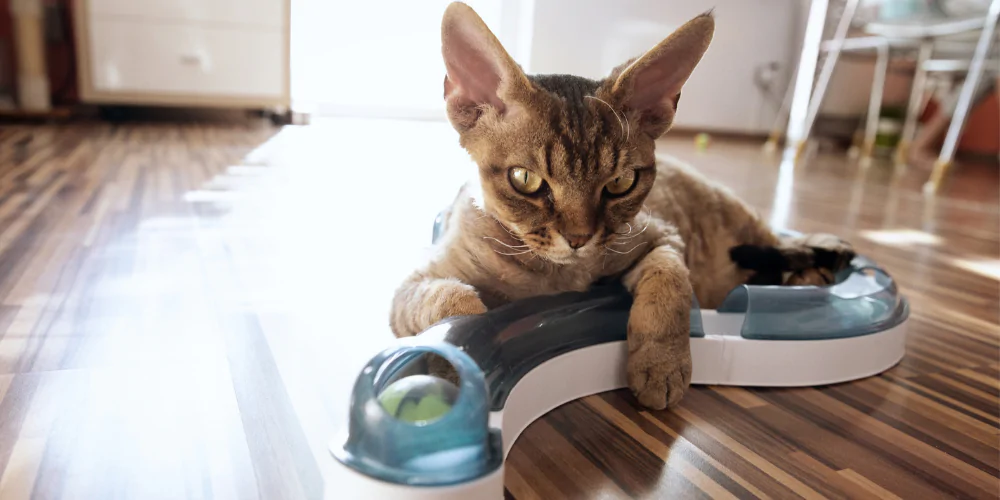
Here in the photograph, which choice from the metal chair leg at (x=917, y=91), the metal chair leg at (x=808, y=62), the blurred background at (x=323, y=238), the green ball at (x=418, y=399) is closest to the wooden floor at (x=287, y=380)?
the blurred background at (x=323, y=238)

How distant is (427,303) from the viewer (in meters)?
1.16

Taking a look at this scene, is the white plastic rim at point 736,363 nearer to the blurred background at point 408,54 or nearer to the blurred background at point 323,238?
the blurred background at point 323,238

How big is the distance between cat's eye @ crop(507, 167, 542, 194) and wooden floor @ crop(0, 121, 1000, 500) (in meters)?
0.34

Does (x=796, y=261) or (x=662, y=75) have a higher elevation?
(x=662, y=75)

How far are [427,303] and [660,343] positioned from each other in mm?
366

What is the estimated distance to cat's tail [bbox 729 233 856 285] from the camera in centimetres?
151

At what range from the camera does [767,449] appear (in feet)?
3.42

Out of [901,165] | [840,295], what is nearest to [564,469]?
[840,295]

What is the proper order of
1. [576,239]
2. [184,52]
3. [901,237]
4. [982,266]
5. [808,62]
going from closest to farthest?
[576,239] → [982,266] → [901,237] → [184,52] → [808,62]

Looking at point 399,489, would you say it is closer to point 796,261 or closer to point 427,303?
point 427,303

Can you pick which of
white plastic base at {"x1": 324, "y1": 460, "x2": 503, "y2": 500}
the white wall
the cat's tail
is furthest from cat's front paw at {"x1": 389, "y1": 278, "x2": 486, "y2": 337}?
the white wall

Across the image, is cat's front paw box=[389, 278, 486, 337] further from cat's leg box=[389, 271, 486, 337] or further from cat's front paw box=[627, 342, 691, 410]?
cat's front paw box=[627, 342, 691, 410]

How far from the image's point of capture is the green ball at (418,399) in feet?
2.61

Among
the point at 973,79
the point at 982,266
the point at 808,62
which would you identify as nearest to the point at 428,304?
the point at 982,266
